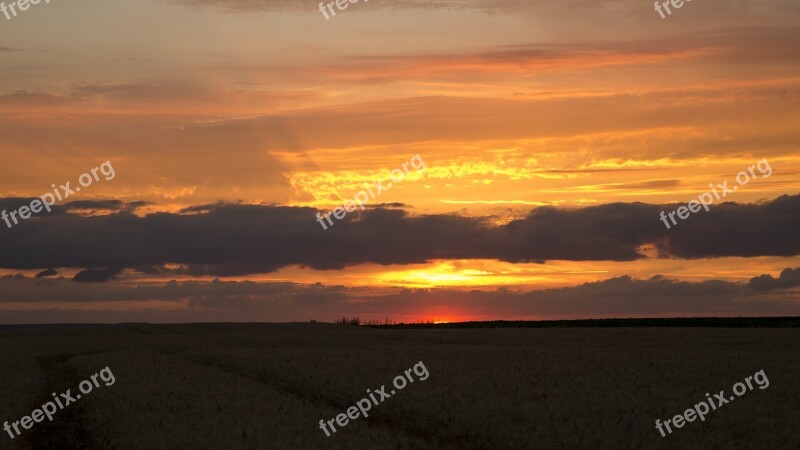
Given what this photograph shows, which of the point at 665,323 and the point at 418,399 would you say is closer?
the point at 418,399

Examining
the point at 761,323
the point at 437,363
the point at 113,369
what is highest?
the point at 113,369

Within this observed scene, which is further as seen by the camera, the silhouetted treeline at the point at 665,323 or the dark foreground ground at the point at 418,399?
the silhouetted treeline at the point at 665,323

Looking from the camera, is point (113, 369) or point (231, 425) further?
point (113, 369)

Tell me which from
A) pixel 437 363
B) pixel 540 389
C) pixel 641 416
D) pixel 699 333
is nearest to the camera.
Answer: pixel 641 416

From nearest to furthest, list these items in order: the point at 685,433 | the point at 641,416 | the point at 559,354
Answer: the point at 685,433 < the point at 641,416 < the point at 559,354

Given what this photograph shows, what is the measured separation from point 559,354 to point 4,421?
22.9m

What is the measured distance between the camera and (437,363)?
3288 centimetres

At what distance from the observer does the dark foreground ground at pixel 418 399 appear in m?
19.4

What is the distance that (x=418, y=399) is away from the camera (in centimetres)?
2453

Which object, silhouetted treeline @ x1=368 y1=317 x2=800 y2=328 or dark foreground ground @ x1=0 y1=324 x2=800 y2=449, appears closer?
dark foreground ground @ x1=0 y1=324 x2=800 y2=449

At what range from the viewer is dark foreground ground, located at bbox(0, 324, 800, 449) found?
19406mm

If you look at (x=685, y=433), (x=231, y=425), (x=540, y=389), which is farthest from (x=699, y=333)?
(x=231, y=425)

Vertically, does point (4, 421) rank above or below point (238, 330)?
below

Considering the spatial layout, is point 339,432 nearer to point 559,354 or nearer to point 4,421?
point 4,421
